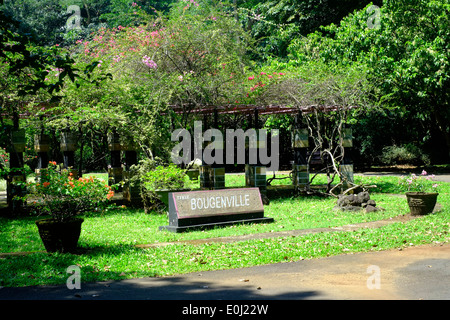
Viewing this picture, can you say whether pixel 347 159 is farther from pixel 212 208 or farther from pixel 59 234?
pixel 59 234

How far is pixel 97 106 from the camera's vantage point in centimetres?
1490

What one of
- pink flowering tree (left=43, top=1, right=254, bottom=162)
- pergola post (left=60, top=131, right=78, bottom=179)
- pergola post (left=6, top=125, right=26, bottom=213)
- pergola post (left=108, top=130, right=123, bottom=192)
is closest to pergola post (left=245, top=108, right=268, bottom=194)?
pink flowering tree (left=43, top=1, right=254, bottom=162)

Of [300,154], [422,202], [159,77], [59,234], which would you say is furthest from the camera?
[300,154]

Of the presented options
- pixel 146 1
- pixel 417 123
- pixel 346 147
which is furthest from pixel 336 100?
pixel 146 1

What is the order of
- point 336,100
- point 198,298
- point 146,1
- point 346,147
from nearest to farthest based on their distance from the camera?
point 198,298 → point 336,100 → point 346,147 → point 146,1

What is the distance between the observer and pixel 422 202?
532 inches

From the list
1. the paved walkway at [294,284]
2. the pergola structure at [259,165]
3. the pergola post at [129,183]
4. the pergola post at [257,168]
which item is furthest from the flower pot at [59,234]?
the pergola post at [257,168]

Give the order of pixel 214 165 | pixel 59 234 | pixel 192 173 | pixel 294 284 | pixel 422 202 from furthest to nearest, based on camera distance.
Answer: pixel 192 173 → pixel 214 165 → pixel 422 202 → pixel 59 234 → pixel 294 284

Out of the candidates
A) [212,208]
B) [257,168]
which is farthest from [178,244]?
[257,168]

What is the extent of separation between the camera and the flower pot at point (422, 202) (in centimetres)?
1348

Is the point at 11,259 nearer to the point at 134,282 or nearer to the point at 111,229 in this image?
the point at 134,282

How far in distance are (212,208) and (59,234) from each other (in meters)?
4.75

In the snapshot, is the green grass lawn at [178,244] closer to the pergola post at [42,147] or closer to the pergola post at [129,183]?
the pergola post at [129,183]

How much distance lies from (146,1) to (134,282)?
38936 mm
